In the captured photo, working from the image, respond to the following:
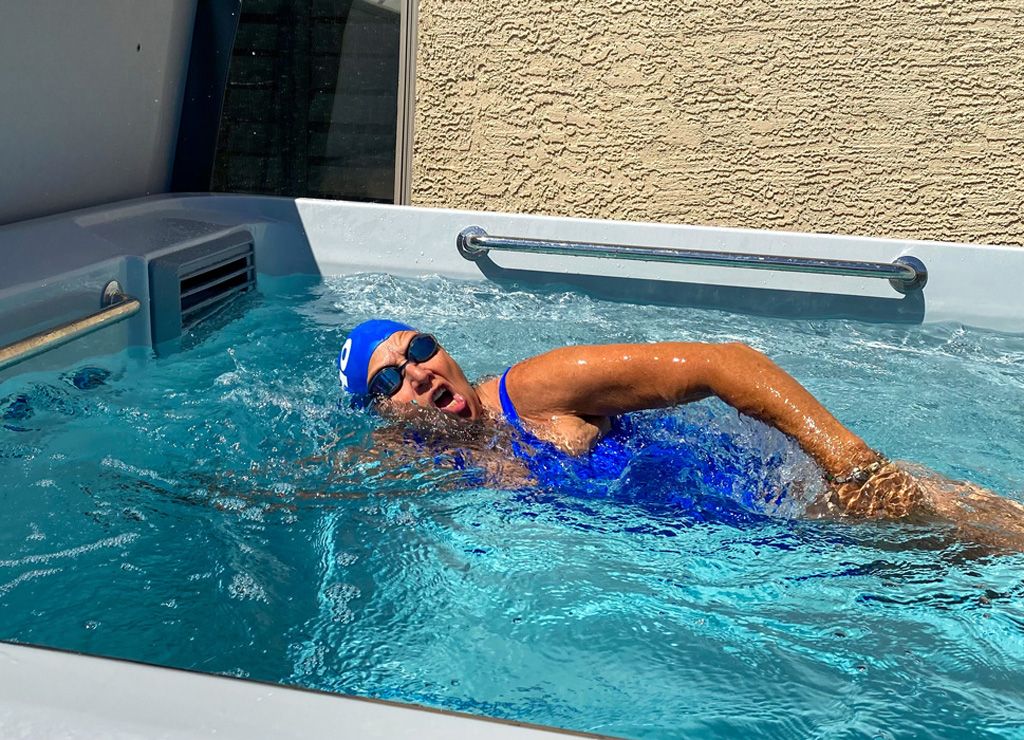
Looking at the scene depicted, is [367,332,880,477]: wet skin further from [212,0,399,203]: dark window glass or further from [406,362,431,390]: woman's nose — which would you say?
[212,0,399,203]: dark window glass

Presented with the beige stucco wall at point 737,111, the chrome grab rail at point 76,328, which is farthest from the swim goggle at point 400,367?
the beige stucco wall at point 737,111

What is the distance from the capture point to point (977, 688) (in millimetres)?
1409

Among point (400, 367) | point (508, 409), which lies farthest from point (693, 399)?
point (400, 367)

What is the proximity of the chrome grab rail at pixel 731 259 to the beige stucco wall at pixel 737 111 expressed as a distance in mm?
876

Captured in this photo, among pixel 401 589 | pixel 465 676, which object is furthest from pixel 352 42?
pixel 465 676

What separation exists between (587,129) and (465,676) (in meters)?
3.11

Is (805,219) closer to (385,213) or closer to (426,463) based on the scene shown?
(385,213)

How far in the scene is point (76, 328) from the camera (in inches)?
93.1

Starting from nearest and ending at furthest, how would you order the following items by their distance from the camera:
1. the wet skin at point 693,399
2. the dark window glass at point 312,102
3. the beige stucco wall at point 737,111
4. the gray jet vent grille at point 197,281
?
the wet skin at point 693,399
the gray jet vent grille at point 197,281
the beige stucco wall at point 737,111
the dark window glass at point 312,102

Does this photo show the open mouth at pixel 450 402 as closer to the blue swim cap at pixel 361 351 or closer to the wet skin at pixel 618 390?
the wet skin at pixel 618 390

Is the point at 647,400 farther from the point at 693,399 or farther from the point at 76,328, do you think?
the point at 76,328

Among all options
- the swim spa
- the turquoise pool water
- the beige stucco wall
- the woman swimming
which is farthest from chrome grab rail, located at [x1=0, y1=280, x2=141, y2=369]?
the beige stucco wall

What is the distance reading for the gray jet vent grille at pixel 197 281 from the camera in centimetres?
292

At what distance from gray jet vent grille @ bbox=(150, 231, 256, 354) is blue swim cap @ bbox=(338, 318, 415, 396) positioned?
3.05 feet
